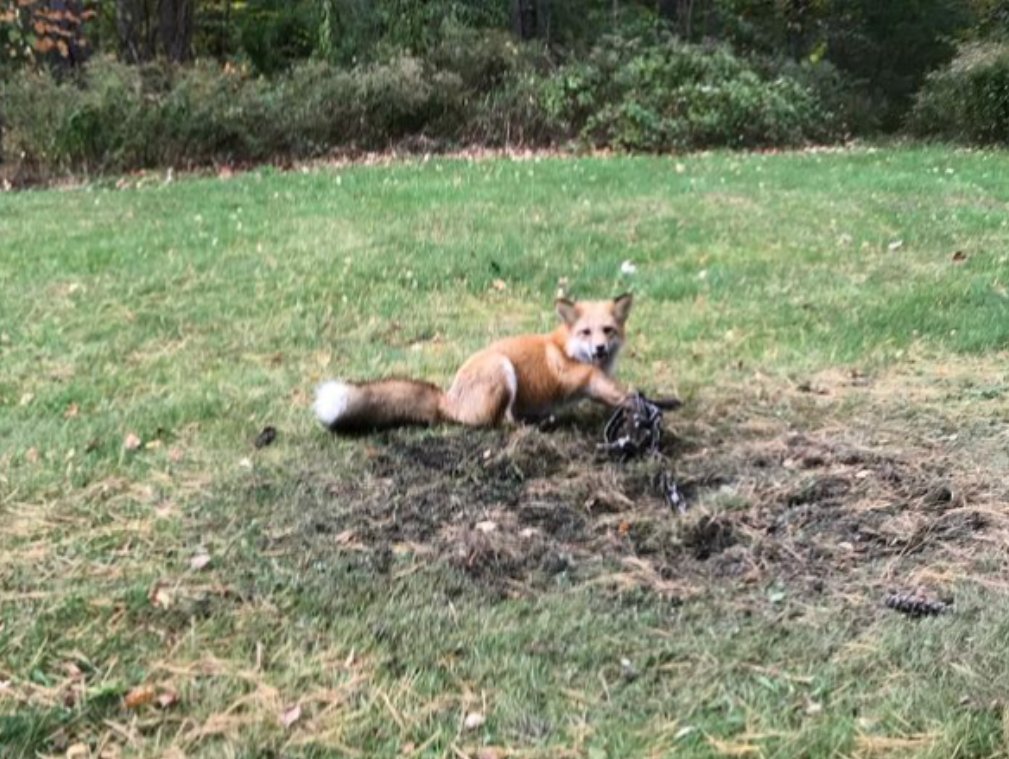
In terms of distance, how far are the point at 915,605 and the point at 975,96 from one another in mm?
16381

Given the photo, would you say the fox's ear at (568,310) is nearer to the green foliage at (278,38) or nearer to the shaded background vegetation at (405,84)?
the shaded background vegetation at (405,84)

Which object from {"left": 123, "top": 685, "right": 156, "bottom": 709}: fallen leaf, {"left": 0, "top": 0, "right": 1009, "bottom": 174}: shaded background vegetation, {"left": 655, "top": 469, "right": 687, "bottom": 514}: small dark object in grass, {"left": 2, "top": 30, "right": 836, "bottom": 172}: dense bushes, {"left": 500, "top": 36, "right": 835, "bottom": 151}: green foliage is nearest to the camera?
{"left": 123, "top": 685, "right": 156, "bottom": 709}: fallen leaf

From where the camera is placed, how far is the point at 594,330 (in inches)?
188

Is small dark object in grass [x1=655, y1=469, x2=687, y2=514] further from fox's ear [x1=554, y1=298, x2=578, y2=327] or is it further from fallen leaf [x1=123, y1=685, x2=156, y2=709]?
fallen leaf [x1=123, y1=685, x2=156, y2=709]

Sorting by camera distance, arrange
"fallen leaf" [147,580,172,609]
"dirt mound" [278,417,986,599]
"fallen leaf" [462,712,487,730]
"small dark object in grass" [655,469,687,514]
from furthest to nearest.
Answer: "small dark object in grass" [655,469,687,514], "dirt mound" [278,417,986,599], "fallen leaf" [147,580,172,609], "fallen leaf" [462,712,487,730]

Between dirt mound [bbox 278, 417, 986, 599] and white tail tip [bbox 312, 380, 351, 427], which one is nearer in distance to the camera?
dirt mound [bbox 278, 417, 986, 599]

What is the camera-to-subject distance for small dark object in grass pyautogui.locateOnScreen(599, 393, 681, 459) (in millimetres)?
4367

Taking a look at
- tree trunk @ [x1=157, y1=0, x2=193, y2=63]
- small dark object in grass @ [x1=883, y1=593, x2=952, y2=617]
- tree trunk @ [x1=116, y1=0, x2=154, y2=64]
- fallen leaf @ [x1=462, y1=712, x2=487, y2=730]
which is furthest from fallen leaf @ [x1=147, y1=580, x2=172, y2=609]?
tree trunk @ [x1=116, y1=0, x2=154, y2=64]

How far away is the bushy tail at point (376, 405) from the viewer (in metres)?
4.58

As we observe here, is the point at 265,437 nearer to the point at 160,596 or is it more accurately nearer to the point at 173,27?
the point at 160,596

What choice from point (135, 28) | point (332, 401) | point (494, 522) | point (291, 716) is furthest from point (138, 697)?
point (135, 28)

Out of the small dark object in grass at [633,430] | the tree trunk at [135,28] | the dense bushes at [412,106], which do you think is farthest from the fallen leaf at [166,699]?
the tree trunk at [135,28]

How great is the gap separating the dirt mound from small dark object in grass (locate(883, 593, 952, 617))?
0.23m

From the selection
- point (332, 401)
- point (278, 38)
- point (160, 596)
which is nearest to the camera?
point (160, 596)
